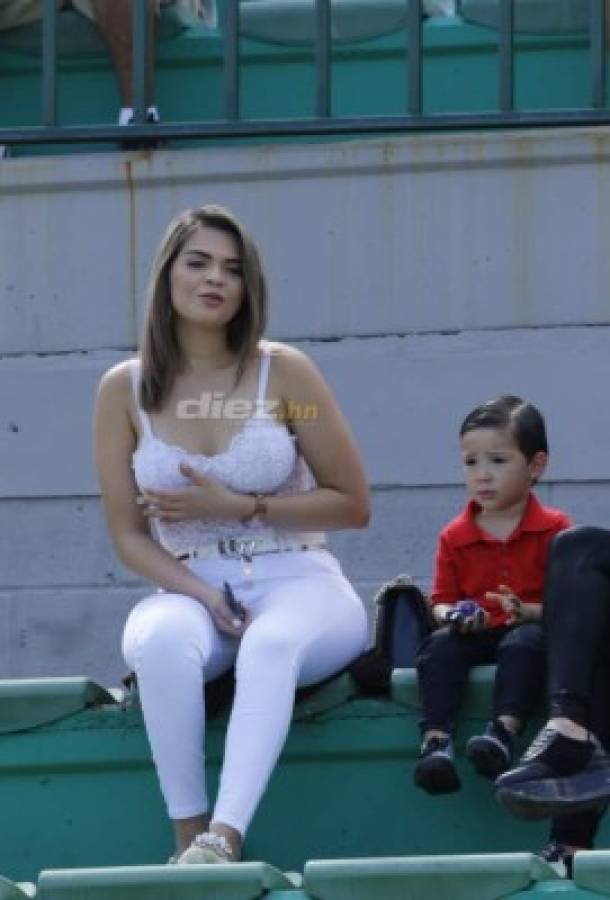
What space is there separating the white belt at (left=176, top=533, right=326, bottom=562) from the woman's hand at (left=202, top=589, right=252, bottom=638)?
0.46 ft

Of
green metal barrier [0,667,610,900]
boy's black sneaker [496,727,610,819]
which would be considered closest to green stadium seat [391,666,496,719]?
green metal barrier [0,667,610,900]

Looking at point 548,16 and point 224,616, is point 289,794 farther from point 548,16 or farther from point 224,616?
point 548,16

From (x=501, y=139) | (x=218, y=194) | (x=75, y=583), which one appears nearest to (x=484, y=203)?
(x=501, y=139)

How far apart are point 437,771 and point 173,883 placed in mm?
693

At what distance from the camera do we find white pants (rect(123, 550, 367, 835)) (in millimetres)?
4742

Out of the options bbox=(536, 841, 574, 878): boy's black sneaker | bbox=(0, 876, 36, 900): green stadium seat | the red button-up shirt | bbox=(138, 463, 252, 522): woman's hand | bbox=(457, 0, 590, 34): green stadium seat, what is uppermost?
bbox=(457, 0, 590, 34): green stadium seat

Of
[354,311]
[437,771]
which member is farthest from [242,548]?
[354,311]

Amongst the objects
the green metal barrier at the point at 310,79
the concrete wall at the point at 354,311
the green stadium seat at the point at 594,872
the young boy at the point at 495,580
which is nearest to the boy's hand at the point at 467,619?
the young boy at the point at 495,580

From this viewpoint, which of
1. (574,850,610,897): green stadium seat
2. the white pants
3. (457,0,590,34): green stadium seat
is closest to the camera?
(574,850,610,897): green stadium seat

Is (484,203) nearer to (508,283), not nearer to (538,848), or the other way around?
(508,283)

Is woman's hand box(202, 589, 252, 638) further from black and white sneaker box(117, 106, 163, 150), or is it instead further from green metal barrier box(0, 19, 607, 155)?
green metal barrier box(0, 19, 607, 155)

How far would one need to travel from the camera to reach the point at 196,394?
17.2 feet

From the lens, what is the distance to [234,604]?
5.04m

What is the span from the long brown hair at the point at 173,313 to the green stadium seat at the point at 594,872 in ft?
4.73
